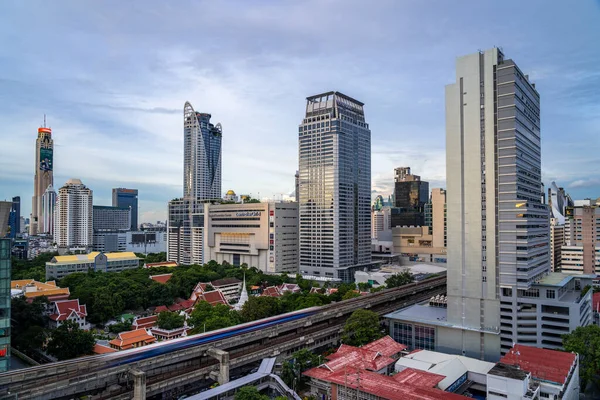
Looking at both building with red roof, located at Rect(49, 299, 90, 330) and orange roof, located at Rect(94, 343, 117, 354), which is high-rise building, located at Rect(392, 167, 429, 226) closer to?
building with red roof, located at Rect(49, 299, 90, 330)

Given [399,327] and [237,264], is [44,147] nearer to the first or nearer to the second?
[237,264]

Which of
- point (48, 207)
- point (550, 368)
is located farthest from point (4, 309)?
point (48, 207)

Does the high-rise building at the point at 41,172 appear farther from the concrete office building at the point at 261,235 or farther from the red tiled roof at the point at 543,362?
the red tiled roof at the point at 543,362

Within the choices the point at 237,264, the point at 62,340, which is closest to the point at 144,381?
the point at 62,340

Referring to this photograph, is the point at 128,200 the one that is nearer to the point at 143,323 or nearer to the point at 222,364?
the point at 143,323

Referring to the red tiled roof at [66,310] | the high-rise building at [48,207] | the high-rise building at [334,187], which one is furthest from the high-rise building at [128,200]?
the red tiled roof at [66,310]
